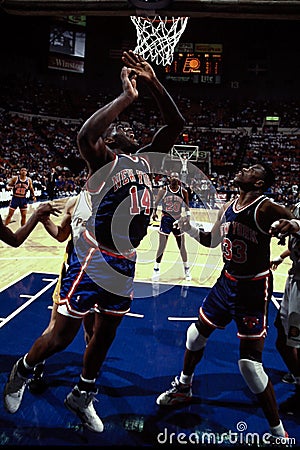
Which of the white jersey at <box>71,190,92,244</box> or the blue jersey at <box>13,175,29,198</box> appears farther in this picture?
the blue jersey at <box>13,175,29,198</box>

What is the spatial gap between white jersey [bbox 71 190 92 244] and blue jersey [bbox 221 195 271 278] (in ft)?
3.52

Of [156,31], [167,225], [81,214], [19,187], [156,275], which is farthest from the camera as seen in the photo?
[19,187]

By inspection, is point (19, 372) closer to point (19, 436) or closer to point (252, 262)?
point (19, 436)

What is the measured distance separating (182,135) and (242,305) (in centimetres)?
2628

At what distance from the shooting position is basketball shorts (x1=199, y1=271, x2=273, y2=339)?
2848 millimetres

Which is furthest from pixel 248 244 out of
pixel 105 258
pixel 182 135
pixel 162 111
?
pixel 182 135

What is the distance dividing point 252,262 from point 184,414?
1272mm

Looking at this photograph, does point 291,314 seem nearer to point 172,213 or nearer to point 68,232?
point 68,232

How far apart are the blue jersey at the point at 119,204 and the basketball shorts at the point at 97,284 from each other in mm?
86

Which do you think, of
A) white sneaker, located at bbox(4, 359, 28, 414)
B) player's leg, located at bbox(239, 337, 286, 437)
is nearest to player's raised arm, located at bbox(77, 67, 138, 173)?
white sneaker, located at bbox(4, 359, 28, 414)

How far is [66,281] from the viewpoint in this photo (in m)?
2.82

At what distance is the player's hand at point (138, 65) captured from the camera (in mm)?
2773

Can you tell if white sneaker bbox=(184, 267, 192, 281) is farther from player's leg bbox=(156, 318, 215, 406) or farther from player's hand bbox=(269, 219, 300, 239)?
player's hand bbox=(269, 219, 300, 239)

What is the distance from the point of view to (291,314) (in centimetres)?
328
